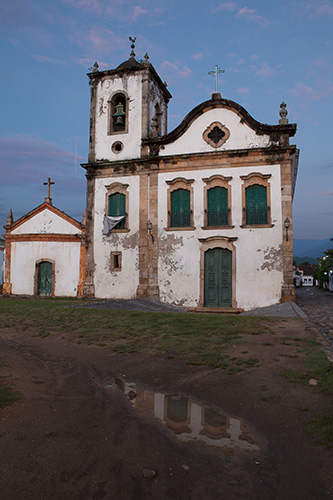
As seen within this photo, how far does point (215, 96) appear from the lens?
1717 centimetres

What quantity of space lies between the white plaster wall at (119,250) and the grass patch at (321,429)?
47.2ft

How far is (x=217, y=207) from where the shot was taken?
16.7m

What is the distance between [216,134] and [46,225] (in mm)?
10187

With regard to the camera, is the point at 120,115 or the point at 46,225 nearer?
the point at 120,115

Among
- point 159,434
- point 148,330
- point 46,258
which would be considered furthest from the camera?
point 46,258

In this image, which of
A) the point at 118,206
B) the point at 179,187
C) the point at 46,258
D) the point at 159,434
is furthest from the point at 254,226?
the point at 159,434

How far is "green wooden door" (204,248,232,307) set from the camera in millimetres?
16297

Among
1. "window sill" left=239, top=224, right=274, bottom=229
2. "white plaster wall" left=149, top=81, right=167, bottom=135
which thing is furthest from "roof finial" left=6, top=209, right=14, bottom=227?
"window sill" left=239, top=224, right=274, bottom=229

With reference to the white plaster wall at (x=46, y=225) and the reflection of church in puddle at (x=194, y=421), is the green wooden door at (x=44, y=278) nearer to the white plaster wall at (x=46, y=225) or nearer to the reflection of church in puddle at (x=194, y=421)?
the white plaster wall at (x=46, y=225)

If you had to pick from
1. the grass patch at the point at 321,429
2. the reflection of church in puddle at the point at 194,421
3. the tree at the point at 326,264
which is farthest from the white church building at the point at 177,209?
the tree at the point at 326,264

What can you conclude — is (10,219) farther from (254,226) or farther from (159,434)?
(159,434)

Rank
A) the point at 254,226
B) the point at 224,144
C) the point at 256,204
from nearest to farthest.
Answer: the point at 254,226, the point at 256,204, the point at 224,144

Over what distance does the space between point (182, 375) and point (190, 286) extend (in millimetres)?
11827

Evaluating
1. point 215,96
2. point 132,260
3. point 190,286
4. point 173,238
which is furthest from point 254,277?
point 215,96
